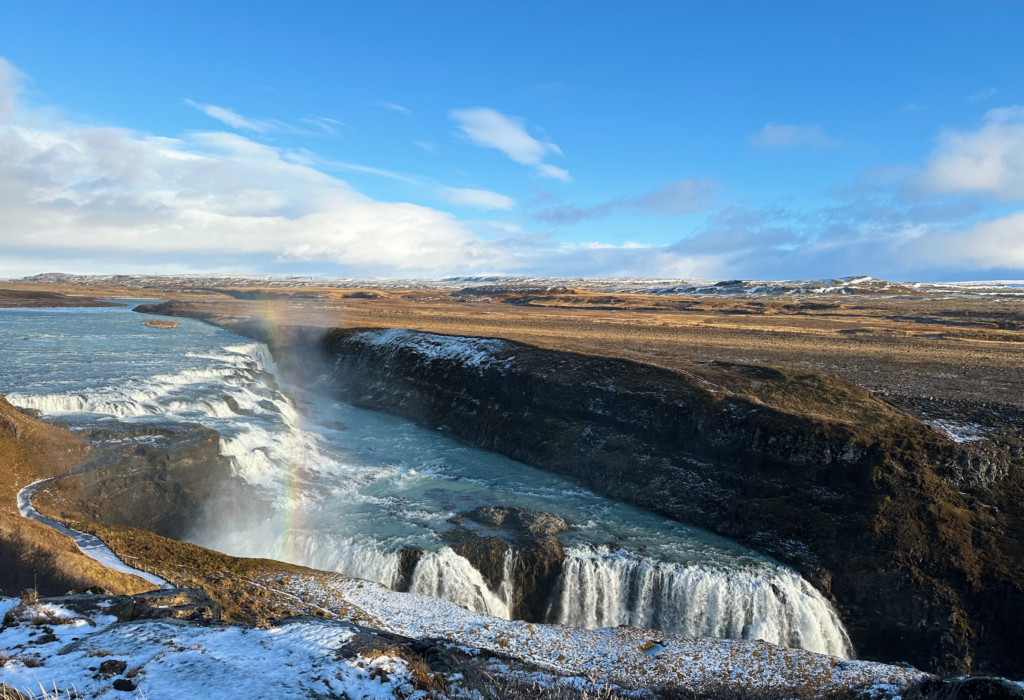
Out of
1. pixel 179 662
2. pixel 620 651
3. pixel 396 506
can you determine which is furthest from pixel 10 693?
pixel 396 506

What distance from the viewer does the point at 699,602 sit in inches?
785

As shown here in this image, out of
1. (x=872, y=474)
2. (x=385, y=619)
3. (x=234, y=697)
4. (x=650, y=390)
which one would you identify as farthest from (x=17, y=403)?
(x=872, y=474)

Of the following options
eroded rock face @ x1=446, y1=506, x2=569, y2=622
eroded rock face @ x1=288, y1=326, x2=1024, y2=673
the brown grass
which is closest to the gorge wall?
eroded rock face @ x1=288, y1=326, x2=1024, y2=673

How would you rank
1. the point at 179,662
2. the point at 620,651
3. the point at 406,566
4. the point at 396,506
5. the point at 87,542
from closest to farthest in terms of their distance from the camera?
1. the point at 179,662
2. the point at 620,651
3. the point at 87,542
4. the point at 406,566
5. the point at 396,506

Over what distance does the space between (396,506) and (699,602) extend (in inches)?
546

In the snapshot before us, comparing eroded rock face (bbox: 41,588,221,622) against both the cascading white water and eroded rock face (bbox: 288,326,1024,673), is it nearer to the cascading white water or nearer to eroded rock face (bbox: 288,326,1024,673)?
eroded rock face (bbox: 288,326,1024,673)

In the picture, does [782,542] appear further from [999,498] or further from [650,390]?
[650,390]

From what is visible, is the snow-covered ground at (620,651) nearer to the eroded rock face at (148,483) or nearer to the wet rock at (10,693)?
the wet rock at (10,693)

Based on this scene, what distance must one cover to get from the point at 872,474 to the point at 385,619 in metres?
22.6

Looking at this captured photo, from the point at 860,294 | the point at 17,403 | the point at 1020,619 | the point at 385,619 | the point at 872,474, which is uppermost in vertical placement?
the point at 860,294

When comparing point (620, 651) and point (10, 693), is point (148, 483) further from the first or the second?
point (620, 651)

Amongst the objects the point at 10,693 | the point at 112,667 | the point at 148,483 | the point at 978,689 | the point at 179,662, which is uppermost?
the point at 10,693

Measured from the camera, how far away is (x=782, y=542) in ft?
77.8

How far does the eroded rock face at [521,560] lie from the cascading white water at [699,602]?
23.4 inches
